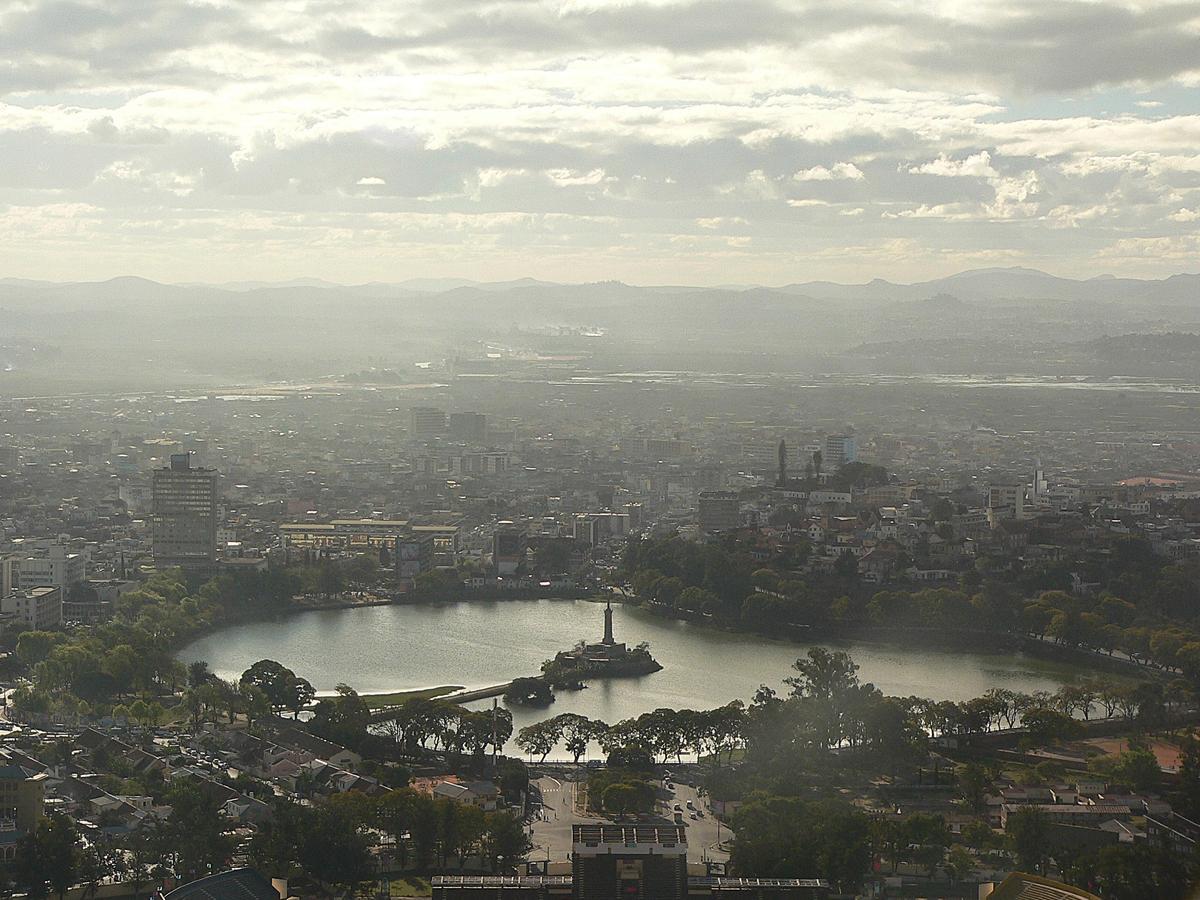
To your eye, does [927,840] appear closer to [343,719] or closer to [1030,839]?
[1030,839]

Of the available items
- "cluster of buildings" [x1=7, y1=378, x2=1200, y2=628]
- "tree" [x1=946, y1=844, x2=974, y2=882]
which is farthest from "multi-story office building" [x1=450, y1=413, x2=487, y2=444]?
"tree" [x1=946, y1=844, x2=974, y2=882]

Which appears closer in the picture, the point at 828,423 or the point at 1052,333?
the point at 828,423

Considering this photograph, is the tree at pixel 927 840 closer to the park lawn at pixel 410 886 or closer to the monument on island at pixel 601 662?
the park lawn at pixel 410 886

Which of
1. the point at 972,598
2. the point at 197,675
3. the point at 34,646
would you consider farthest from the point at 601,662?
the point at 972,598

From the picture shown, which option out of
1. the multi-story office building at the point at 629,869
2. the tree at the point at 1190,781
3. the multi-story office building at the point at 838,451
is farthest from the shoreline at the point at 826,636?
the multi-story office building at the point at 838,451

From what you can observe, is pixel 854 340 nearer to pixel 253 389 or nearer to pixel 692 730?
pixel 253 389

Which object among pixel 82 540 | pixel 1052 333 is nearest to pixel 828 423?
pixel 82 540
